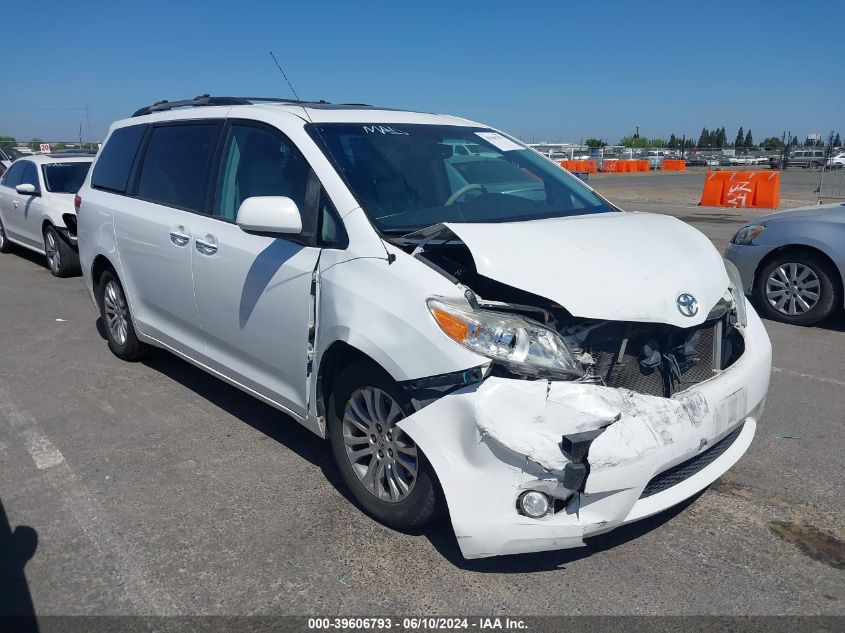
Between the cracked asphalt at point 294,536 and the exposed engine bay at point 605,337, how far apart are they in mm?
790

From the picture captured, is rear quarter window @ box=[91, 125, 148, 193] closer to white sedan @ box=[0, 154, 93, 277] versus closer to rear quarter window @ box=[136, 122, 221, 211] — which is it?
rear quarter window @ box=[136, 122, 221, 211]

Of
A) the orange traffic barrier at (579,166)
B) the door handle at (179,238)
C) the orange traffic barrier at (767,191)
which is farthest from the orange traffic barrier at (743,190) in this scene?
the orange traffic barrier at (579,166)

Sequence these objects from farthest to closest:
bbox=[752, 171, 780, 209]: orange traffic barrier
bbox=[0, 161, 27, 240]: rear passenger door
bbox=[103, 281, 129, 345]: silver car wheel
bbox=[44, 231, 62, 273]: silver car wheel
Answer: bbox=[752, 171, 780, 209]: orange traffic barrier, bbox=[0, 161, 27, 240]: rear passenger door, bbox=[44, 231, 62, 273]: silver car wheel, bbox=[103, 281, 129, 345]: silver car wheel

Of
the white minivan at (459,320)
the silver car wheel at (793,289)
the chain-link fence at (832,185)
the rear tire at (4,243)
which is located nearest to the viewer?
the white minivan at (459,320)

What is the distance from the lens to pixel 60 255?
9852mm

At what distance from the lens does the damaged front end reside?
2732mm

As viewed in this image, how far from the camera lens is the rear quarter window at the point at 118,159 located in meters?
5.49

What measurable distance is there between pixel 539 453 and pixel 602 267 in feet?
2.96

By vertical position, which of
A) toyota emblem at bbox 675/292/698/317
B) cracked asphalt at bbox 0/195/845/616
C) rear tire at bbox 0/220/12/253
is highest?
toyota emblem at bbox 675/292/698/317

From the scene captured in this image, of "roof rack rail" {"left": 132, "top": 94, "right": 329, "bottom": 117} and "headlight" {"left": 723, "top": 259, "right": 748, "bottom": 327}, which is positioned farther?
"roof rack rail" {"left": 132, "top": 94, "right": 329, "bottom": 117}

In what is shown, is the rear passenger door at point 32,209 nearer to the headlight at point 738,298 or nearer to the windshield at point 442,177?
the windshield at point 442,177

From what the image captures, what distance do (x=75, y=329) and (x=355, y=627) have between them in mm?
5498

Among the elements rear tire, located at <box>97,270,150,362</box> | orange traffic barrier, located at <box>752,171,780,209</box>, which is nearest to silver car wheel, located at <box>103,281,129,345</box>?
rear tire, located at <box>97,270,150,362</box>

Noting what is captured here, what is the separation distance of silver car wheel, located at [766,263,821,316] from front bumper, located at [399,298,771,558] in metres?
4.90
